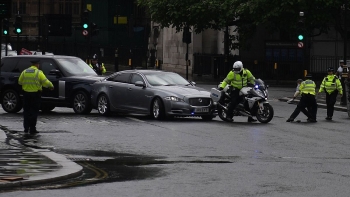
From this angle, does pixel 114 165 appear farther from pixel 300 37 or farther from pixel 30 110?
pixel 300 37

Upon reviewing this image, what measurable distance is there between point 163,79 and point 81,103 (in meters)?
2.83

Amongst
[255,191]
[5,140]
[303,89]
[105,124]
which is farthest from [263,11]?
[255,191]

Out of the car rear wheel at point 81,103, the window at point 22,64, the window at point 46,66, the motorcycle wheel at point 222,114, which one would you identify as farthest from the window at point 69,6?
the motorcycle wheel at point 222,114

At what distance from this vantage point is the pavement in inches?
511

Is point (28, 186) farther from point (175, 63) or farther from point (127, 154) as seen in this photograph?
point (175, 63)

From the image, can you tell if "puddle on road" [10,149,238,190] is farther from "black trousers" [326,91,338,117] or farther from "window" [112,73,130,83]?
"black trousers" [326,91,338,117]

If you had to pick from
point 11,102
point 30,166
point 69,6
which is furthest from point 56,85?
point 69,6

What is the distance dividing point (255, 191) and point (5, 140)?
8.46 m

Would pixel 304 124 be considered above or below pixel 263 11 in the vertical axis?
below

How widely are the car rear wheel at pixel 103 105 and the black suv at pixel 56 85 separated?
684 millimetres

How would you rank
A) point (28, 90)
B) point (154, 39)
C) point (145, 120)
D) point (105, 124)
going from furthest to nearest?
1. point (154, 39)
2. point (145, 120)
3. point (105, 124)
4. point (28, 90)

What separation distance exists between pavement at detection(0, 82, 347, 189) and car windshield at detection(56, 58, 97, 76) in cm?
1050

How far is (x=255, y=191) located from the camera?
12555mm

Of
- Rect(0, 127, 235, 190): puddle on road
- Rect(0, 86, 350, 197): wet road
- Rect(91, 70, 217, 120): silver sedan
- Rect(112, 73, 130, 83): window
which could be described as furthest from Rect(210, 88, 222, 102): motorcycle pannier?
Rect(0, 127, 235, 190): puddle on road
